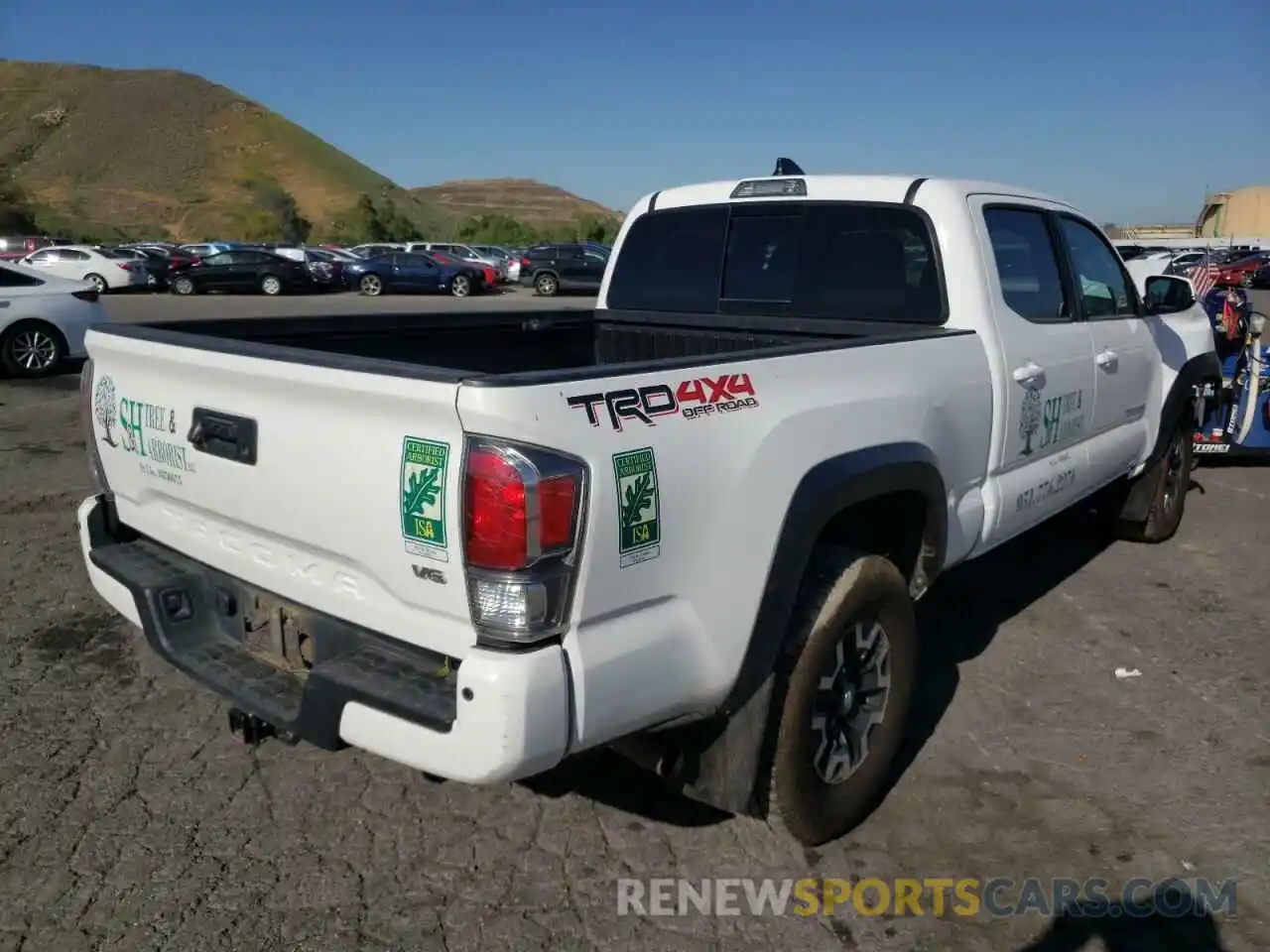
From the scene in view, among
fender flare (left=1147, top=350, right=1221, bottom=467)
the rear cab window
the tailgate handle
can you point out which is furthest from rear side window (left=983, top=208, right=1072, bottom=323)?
the tailgate handle

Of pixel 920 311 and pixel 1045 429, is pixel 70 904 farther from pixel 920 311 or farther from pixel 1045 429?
pixel 1045 429

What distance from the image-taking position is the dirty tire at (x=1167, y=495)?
232 inches

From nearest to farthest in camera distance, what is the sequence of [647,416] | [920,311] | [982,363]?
[647,416] < [982,363] < [920,311]

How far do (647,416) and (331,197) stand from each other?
5301 inches

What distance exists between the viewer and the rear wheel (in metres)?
11.8

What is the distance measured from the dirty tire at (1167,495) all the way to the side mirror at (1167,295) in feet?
2.86

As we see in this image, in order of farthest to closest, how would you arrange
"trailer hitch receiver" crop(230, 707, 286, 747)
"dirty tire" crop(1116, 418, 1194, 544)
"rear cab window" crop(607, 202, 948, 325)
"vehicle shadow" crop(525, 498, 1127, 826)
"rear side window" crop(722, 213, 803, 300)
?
"dirty tire" crop(1116, 418, 1194, 544)
"rear side window" crop(722, 213, 803, 300)
"rear cab window" crop(607, 202, 948, 325)
"vehicle shadow" crop(525, 498, 1127, 826)
"trailer hitch receiver" crop(230, 707, 286, 747)

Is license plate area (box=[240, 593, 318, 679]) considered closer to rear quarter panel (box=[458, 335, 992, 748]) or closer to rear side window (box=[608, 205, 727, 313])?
rear quarter panel (box=[458, 335, 992, 748])

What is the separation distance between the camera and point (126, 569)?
310 cm

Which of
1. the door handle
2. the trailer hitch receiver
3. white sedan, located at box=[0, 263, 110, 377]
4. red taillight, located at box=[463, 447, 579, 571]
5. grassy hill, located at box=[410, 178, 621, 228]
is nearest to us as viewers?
red taillight, located at box=[463, 447, 579, 571]

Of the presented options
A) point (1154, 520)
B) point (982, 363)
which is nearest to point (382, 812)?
point (982, 363)

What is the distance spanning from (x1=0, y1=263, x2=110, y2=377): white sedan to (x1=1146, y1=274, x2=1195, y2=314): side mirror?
36.5ft

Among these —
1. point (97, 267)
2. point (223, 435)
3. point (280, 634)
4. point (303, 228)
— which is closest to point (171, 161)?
point (303, 228)

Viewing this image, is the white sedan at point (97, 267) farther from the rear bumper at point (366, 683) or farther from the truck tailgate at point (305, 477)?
the rear bumper at point (366, 683)
